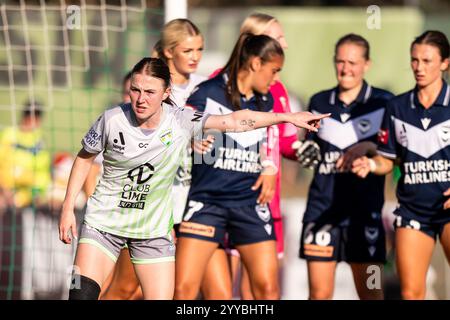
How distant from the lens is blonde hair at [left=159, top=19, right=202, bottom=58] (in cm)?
789

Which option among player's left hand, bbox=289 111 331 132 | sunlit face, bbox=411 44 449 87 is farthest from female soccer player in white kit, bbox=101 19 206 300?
player's left hand, bbox=289 111 331 132

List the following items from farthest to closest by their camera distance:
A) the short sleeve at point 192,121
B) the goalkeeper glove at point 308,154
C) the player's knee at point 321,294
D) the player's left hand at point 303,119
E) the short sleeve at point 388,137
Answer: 1. the player's knee at point 321,294
2. the goalkeeper glove at point 308,154
3. the short sleeve at point 388,137
4. the short sleeve at point 192,121
5. the player's left hand at point 303,119

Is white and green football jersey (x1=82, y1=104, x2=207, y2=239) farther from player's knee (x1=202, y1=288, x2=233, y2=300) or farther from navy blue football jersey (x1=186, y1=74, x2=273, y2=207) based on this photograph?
player's knee (x1=202, y1=288, x2=233, y2=300)

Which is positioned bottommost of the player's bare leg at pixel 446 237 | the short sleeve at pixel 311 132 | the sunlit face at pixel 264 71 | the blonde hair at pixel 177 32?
the player's bare leg at pixel 446 237

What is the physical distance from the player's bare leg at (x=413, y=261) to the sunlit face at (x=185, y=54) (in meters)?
2.01

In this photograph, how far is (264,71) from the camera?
7629 millimetres

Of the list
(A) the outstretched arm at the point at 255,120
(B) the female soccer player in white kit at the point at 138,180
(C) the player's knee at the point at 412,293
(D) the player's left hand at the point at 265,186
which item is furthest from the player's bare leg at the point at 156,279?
(C) the player's knee at the point at 412,293

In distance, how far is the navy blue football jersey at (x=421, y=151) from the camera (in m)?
7.75

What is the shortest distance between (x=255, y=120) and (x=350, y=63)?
1896mm

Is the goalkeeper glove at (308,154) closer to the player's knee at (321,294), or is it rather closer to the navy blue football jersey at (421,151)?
the navy blue football jersey at (421,151)

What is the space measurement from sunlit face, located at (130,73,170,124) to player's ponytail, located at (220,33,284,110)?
4.27 feet

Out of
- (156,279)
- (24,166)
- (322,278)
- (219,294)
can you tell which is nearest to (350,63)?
(322,278)

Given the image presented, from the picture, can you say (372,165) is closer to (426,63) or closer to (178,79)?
(426,63)

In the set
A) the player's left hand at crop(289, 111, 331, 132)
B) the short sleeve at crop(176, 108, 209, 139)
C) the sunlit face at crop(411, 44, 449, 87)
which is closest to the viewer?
the player's left hand at crop(289, 111, 331, 132)
